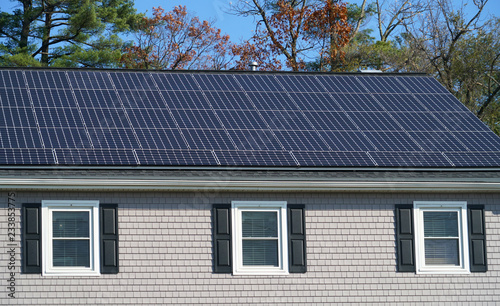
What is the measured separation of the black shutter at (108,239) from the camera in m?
13.2

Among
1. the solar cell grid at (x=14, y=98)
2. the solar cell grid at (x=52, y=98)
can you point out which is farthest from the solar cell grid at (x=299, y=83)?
the solar cell grid at (x=14, y=98)

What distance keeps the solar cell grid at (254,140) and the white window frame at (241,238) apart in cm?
116

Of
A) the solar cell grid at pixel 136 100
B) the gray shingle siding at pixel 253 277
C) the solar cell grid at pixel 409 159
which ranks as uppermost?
the solar cell grid at pixel 136 100

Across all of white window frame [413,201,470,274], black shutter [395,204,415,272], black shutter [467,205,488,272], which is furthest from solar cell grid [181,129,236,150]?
black shutter [467,205,488,272]

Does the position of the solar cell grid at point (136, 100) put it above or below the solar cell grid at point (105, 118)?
above

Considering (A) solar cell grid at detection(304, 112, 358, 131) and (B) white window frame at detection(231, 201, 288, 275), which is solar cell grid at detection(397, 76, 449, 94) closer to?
(A) solar cell grid at detection(304, 112, 358, 131)

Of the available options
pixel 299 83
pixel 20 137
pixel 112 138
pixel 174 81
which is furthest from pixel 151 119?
pixel 299 83

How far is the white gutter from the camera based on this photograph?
12.9m

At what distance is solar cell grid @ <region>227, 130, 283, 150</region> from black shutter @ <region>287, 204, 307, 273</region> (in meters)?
1.37

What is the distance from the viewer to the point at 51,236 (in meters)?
13.3

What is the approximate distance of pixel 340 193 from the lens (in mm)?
14078

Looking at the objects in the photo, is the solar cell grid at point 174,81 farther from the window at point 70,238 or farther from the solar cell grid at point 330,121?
the window at point 70,238

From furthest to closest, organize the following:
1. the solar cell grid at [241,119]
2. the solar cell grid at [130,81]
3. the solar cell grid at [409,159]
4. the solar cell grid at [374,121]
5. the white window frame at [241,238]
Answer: the solar cell grid at [130,81] < the solar cell grid at [374,121] < the solar cell grid at [241,119] < the solar cell grid at [409,159] < the white window frame at [241,238]

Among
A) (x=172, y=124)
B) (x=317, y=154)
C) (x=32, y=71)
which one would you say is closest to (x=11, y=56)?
(x=32, y=71)
